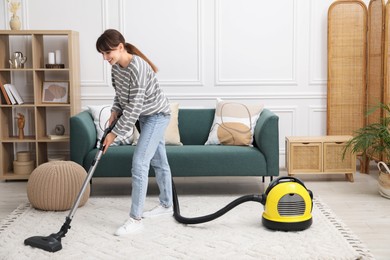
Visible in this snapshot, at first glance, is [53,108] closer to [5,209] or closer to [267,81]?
[5,209]

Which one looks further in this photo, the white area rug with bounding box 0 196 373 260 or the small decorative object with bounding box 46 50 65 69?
the small decorative object with bounding box 46 50 65 69

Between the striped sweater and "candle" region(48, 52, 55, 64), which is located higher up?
"candle" region(48, 52, 55, 64)

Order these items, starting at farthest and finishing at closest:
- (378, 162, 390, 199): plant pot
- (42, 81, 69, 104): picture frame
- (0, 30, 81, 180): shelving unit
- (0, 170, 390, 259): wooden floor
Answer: (42, 81, 69, 104): picture frame < (0, 30, 81, 180): shelving unit < (378, 162, 390, 199): plant pot < (0, 170, 390, 259): wooden floor

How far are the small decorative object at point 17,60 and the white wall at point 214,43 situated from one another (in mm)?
347

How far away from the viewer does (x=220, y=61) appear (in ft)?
18.9

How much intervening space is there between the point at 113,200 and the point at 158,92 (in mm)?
1202

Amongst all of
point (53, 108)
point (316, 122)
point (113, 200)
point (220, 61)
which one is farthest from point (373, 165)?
point (53, 108)

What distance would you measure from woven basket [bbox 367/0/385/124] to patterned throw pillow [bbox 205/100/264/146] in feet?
3.59

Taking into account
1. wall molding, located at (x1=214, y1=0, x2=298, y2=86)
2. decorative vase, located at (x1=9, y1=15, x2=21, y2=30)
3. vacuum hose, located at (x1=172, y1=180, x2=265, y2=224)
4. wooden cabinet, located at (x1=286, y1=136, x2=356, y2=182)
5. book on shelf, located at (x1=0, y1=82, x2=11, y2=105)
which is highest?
decorative vase, located at (x1=9, y1=15, x2=21, y2=30)

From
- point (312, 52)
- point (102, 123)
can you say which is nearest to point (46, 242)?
point (102, 123)

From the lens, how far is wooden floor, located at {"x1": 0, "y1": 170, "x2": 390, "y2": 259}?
13.0ft

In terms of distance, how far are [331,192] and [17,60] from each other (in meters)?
2.92

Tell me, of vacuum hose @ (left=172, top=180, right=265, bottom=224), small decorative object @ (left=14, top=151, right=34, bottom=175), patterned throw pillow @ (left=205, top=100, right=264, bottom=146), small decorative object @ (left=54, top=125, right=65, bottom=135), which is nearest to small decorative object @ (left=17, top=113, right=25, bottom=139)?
small decorative object @ (left=14, top=151, right=34, bottom=175)

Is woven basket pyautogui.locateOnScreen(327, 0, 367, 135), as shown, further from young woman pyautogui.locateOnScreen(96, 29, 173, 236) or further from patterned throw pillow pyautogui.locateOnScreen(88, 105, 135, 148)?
young woman pyautogui.locateOnScreen(96, 29, 173, 236)
